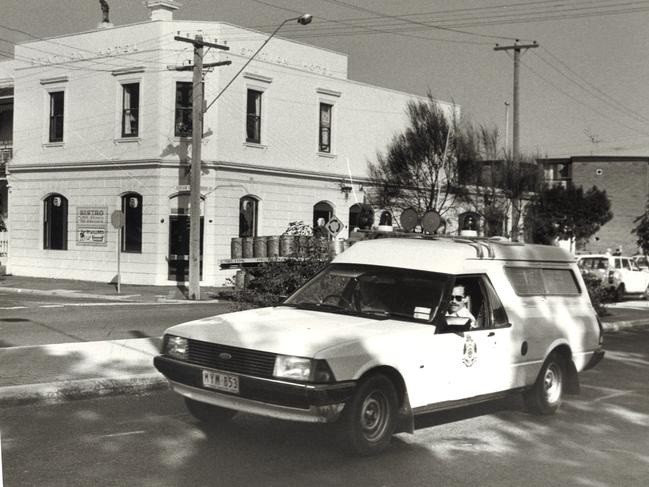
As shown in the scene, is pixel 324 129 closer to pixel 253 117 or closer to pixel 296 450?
pixel 253 117

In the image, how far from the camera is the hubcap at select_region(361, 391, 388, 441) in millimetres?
6363

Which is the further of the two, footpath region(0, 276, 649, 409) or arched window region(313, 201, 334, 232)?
arched window region(313, 201, 334, 232)

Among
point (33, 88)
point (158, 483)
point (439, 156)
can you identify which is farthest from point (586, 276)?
point (33, 88)

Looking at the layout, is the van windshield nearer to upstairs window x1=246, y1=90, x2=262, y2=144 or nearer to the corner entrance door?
the corner entrance door

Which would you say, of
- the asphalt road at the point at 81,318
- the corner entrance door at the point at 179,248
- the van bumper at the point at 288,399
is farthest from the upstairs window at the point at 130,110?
the van bumper at the point at 288,399

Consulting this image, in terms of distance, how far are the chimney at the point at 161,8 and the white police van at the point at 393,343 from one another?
24780 mm

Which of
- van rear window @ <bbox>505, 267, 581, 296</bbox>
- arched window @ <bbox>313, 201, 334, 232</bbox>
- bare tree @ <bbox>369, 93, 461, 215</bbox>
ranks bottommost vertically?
van rear window @ <bbox>505, 267, 581, 296</bbox>

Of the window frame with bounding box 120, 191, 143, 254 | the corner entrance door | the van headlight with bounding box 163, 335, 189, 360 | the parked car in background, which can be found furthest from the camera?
the parked car in background

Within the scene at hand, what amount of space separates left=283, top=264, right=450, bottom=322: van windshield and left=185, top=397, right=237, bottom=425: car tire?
1209 mm

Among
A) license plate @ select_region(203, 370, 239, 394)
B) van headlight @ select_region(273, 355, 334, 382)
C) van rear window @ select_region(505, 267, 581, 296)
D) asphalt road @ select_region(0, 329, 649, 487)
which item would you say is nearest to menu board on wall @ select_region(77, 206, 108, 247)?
asphalt road @ select_region(0, 329, 649, 487)

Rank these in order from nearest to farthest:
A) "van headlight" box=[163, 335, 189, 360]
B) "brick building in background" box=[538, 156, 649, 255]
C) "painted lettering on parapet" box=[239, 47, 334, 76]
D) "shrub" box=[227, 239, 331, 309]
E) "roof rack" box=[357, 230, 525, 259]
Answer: "van headlight" box=[163, 335, 189, 360], "roof rack" box=[357, 230, 525, 259], "shrub" box=[227, 239, 331, 309], "painted lettering on parapet" box=[239, 47, 334, 76], "brick building in background" box=[538, 156, 649, 255]

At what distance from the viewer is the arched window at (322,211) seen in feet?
113

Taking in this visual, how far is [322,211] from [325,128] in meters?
3.56

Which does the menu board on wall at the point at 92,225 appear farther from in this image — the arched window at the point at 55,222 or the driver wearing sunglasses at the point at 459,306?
the driver wearing sunglasses at the point at 459,306
